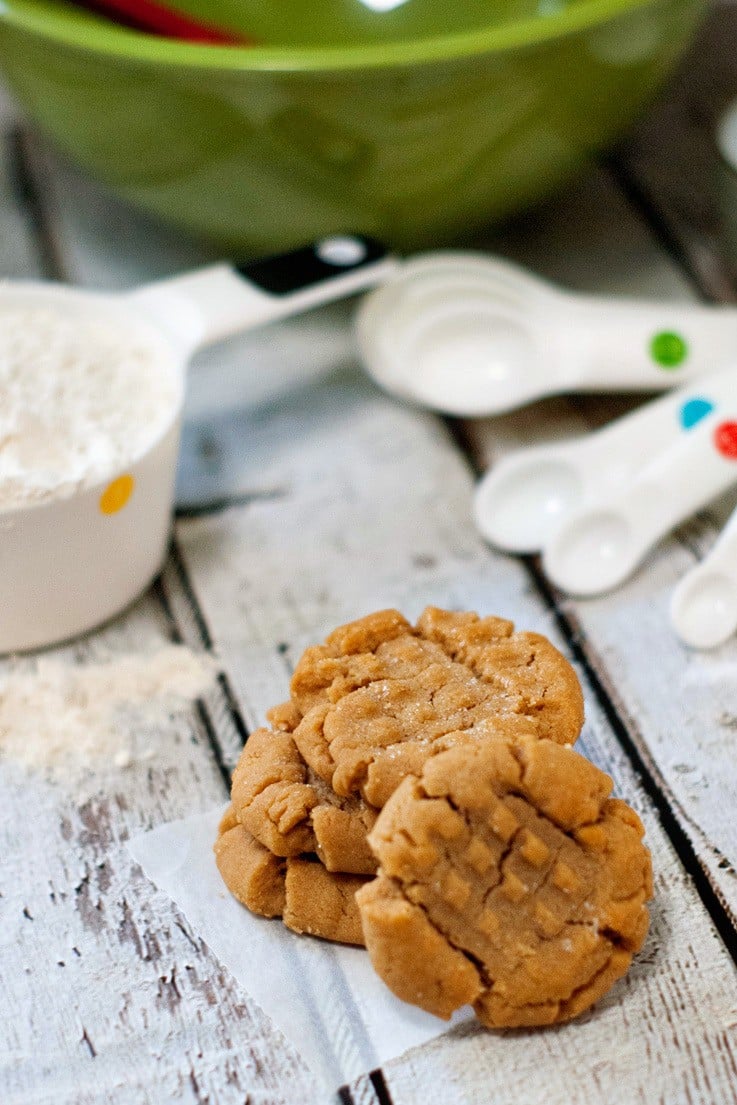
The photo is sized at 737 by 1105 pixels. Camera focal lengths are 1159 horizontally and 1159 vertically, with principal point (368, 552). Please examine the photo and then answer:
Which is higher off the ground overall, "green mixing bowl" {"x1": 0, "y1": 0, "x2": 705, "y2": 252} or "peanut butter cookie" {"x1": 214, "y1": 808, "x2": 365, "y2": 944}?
"green mixing bowl" {"x1": 0, "y1": 0, "x2": 705, "y2": 252}

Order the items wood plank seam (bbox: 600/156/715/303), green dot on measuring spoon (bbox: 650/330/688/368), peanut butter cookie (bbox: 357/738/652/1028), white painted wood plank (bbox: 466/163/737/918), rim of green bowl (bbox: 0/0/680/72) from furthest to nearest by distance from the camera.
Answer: wood plank seam (bbox: 600/156/715/303)
green dot on measuring spoon (bbox: 650/330/688/368)
rim of green bowl (bbox: 0/0/680/72)
white painted wood plank (bbox: 466/163/737/918)
peanut butter cookie (bbox: 357/738/652/1028)

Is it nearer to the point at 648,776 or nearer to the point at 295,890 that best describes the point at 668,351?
the point at 648,776

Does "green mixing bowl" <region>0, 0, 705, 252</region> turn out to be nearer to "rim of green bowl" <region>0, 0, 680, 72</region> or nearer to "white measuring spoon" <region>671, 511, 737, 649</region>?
"rim of green bowl" <region>0, 0, 680, 72</region>

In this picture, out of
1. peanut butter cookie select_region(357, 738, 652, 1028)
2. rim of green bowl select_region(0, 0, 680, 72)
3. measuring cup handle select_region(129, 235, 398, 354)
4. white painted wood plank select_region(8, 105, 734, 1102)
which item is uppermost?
rim of green bowl select_region(0, 0, 680, 72)

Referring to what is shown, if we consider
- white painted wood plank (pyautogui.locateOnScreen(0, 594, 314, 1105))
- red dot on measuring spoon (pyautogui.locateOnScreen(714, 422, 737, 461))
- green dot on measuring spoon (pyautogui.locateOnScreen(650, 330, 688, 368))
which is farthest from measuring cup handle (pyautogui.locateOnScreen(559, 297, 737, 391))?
white painted wood plank (pyautogui.locateOnScreen(0, 594, 314, 1105))

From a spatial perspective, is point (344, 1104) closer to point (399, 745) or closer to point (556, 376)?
point (399, 745)

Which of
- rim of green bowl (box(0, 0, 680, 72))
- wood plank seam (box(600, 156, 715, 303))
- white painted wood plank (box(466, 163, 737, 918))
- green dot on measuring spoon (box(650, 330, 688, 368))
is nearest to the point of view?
white painted wood plank (box(466, 163, 737, 918))

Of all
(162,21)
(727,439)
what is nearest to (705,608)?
(727,439)
